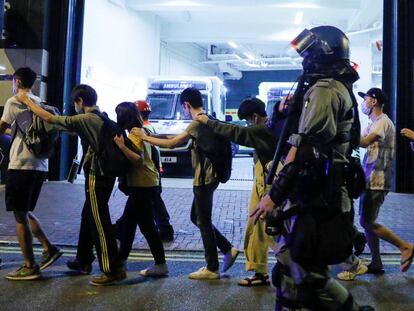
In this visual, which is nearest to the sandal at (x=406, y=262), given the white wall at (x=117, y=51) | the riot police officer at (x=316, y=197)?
the riot police officer at (x=316, y=197)

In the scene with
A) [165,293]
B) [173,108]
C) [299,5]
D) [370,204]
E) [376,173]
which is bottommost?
[165,293]

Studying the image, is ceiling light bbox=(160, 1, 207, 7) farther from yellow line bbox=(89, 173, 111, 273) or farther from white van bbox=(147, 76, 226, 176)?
yellow line bbox=(89, 173, 111, 273)

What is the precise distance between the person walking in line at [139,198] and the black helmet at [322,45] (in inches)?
82.2

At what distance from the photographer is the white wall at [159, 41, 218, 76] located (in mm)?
22944

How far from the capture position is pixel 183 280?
4.75 metres

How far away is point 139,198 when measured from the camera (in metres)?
4.77

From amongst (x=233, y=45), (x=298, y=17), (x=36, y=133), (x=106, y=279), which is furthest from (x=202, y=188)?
(x=233, y=45)

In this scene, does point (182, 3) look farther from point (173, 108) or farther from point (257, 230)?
point (257, 230)

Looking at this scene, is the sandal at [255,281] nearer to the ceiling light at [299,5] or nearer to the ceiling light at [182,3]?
the ceiling light at [299,5]

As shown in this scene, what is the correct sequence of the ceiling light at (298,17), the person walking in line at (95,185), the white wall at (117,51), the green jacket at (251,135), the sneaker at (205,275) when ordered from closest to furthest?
the green jacket at (251,135) → the person walking in line at (95,185) → the sneaker at (205,275) → the white wall at (117,51) → the ceiling light at (298,17)

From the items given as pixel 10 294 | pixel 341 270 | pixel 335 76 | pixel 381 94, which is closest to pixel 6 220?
pixel 10 294

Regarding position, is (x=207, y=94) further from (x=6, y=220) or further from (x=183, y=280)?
(x=183, y=280)

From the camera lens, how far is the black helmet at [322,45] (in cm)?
299

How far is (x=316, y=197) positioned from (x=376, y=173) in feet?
7.81
